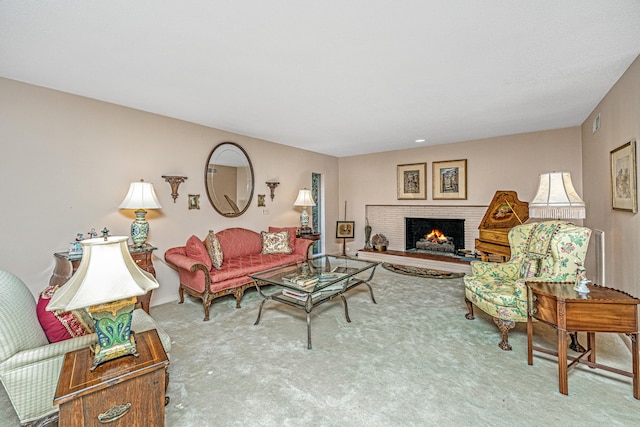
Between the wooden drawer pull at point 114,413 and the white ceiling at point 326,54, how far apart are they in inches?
83.0

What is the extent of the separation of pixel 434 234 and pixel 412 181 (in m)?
1.23

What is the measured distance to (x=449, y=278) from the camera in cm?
462

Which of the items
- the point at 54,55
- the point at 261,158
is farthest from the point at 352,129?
the point at 54,55

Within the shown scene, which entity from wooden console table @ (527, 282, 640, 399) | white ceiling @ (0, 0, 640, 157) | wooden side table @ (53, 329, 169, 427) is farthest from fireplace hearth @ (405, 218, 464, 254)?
wooden side table @ (53, 329, 169, 427)

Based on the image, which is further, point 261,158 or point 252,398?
point 261,158

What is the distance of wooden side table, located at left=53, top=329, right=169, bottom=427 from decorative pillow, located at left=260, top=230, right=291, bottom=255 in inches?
121

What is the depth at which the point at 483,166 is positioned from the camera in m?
5.16

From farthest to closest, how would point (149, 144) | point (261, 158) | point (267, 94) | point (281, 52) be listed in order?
point (261, 158)
point (149, 144)
point (267, 94)
point (281, 52)

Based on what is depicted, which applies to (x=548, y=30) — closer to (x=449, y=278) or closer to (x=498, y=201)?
(x=498, y=201)

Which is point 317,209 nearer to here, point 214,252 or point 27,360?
point 214,252

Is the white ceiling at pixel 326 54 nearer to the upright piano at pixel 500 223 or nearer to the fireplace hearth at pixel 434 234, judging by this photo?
the upright piano at pixel 500 223

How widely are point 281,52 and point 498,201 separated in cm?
392

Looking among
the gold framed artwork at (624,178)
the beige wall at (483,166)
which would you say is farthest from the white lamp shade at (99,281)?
the beige wall at (483,166)

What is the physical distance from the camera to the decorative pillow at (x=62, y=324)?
1599 millimetres
